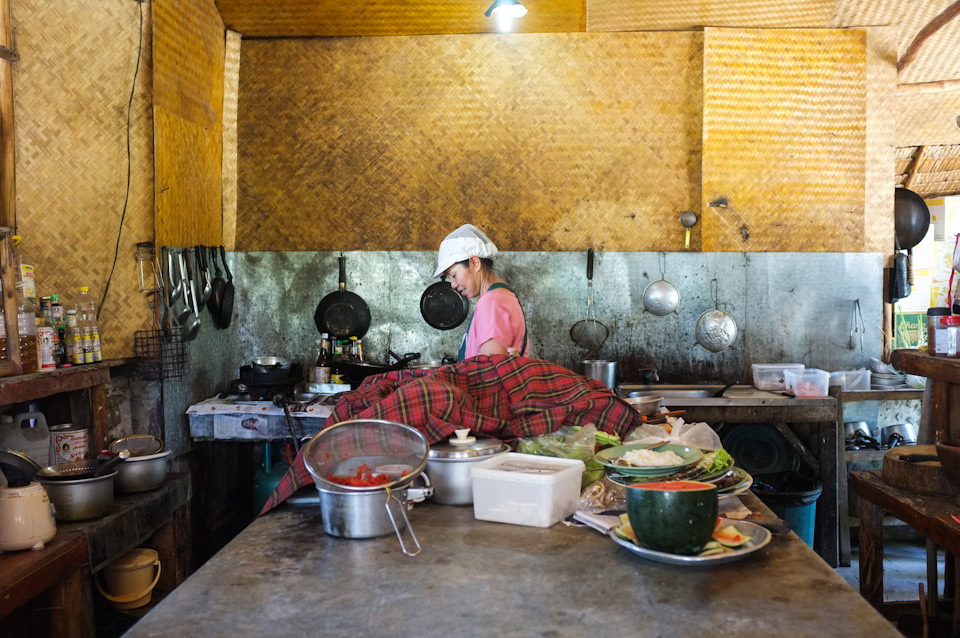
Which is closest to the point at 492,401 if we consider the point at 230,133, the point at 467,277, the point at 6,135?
the point at 467,277

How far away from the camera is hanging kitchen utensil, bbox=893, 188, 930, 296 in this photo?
6156mm

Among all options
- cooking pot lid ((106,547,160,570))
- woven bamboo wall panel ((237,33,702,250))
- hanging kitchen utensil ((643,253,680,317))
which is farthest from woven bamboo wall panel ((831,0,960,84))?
cooking pot lid ((106,547,160,570))

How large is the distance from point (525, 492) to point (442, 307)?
3807mm

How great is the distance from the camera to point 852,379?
557 cm

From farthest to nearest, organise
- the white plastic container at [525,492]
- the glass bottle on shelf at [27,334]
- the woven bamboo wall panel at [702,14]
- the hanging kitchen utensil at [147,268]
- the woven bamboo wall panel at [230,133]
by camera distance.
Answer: the woven bamboo wall panel at [230,133], the woven bamboo wall panel at [702,14], the hanging kitchen utensil at [147,268], the glass bottle on shelf at [27,334], the white plastic container at [525,492]

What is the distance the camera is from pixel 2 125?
10.9 feet

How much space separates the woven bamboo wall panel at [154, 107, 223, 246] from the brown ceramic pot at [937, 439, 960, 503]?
397 centimetres

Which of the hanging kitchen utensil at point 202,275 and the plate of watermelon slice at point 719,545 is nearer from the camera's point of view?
the plate of watermelon slice at point 719,545

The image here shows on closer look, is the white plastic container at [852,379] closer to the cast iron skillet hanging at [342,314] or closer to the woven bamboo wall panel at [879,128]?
the woven bamboo wall panel at [879,128]

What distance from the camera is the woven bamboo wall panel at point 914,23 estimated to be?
18.2ft

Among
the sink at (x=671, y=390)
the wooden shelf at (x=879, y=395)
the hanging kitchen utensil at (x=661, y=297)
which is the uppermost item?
the hanging kitchen utensil at (x=661, y=297)

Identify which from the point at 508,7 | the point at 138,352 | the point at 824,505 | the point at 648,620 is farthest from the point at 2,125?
the point at 824,505

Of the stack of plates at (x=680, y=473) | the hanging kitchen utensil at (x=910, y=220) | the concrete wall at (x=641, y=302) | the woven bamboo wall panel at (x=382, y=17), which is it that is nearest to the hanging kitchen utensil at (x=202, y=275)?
the concrete wall at (x=641, y=302)

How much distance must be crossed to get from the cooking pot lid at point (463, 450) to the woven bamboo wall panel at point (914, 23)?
4.90 meters
